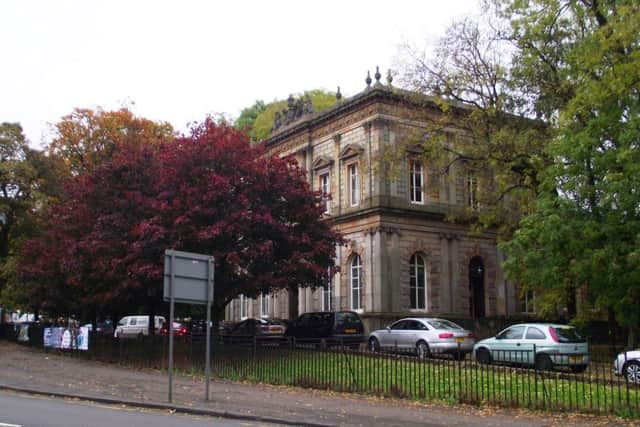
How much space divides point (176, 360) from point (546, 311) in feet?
45.8

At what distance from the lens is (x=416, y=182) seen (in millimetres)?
39344

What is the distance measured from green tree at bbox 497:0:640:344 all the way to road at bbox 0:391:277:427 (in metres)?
13.7

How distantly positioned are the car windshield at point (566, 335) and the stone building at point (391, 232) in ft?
43.3

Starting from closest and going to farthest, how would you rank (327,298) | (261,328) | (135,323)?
(261,328) → (327,298) → (135,323)

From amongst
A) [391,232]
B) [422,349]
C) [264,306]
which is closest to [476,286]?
[391,232]

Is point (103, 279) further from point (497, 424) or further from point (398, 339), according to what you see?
point (497, 424)

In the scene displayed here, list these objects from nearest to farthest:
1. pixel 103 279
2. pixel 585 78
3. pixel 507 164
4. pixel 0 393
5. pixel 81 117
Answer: pixel 0 393, pixel 585 78, pixel 103 279, pixel 507 164, pixel 81 117

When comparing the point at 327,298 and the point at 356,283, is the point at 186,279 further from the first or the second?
the point at 327,298

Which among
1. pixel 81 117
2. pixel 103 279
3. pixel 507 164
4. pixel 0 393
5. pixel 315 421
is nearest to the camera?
pixel 315 421

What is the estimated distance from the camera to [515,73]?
2872cm

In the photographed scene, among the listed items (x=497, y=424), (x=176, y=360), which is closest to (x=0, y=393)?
(x=176, y=360)

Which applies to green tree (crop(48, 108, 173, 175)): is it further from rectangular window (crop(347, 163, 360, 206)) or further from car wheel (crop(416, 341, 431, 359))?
car wheel (crop(416, 341, 431, 359))

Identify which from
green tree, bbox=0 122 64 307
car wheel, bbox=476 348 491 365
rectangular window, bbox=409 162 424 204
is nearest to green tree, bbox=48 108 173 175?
green tree, bbox=0 122 64 307

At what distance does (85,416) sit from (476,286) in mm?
30859
